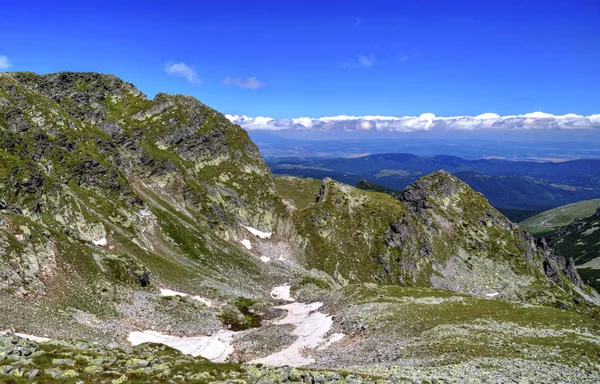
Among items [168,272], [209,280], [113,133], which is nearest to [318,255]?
[209,280]

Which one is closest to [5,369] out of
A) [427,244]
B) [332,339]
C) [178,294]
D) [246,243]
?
[332,339]

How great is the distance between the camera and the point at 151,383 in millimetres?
27047

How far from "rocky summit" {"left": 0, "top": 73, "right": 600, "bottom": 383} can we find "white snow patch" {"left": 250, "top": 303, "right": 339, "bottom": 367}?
0.48m

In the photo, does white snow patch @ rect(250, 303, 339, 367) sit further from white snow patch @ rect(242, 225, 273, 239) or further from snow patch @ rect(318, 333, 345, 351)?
white snow patch @ rect(242, 225, 273, 239)

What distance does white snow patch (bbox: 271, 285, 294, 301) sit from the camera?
112600mm

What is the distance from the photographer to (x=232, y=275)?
12375cm

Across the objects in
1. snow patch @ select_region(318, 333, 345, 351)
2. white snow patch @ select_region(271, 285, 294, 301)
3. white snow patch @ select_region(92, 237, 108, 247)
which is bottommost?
white snow patch @ select_region(271, 285, 294, 301)

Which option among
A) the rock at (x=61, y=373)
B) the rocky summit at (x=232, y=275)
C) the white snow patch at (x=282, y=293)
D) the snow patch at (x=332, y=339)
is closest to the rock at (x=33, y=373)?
the rocky summit at (x=232, y=275)

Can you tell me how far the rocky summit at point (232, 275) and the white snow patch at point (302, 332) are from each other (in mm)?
479

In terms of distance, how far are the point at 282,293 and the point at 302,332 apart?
160 feet

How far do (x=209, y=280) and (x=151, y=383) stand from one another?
81876 mm

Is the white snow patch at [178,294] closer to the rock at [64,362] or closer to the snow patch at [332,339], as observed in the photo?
the snow patch at [332,339]

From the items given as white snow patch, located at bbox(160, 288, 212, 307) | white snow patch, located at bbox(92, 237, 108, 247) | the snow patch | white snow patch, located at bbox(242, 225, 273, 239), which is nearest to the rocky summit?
the snow patch

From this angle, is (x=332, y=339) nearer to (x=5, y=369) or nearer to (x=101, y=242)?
(x=5, y=369)
